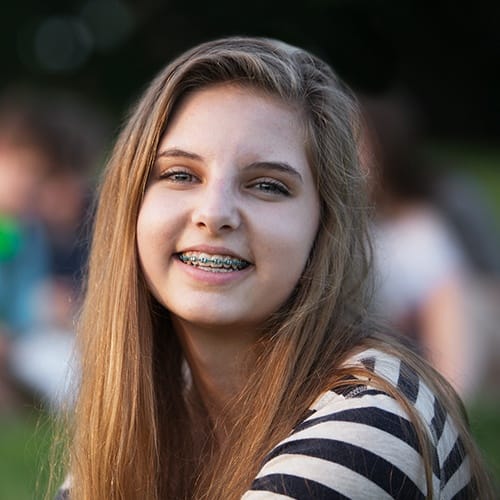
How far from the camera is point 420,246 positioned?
16.3ft

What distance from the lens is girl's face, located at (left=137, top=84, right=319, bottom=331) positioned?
7.34 feet

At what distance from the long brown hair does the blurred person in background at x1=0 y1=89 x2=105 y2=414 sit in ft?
10.6

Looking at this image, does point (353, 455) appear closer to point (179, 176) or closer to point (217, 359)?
point (217, 359)

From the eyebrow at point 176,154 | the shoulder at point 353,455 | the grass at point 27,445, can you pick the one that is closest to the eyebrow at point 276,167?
the eyebrow at point 176,154

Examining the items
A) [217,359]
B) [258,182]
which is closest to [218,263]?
[258,182]

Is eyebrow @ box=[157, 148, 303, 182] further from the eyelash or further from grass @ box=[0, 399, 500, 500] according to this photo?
grass @ box=[0, 399, 500, 500]

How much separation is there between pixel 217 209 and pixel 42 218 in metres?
3.90

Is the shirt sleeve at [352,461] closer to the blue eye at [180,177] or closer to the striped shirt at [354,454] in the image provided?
the striped shirt at [354,454]

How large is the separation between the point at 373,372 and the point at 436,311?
9.00 ft

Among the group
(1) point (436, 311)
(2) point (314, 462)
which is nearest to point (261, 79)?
(2) point (314, 462)

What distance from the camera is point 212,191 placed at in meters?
2.23

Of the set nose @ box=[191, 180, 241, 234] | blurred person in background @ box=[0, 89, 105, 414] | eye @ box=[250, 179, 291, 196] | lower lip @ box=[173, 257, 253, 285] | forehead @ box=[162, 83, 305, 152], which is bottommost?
blurred person in background @ box=[0, 89, 105, 414]

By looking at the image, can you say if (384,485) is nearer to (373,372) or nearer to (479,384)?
(373,372)

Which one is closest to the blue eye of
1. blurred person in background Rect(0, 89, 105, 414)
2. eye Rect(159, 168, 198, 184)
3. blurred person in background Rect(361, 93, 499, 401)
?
eye Rect(159, 168, 198, 184)
